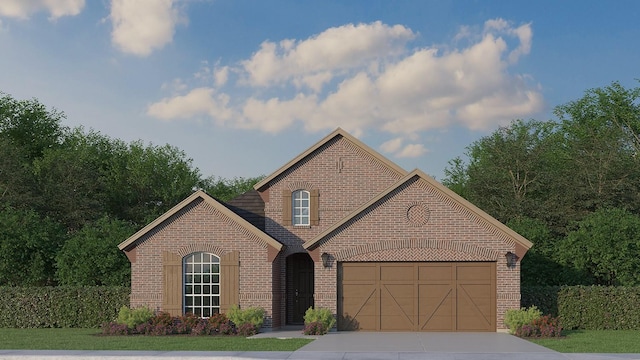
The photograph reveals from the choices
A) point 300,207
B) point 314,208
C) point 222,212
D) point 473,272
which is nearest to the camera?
point 473,272

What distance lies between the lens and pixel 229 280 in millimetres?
28438

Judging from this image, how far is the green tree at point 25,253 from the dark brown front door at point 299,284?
1004 centimetres

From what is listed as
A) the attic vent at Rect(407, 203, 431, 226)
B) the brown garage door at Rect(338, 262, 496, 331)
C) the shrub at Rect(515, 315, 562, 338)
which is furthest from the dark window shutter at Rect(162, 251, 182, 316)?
the shrub at Rect(515, 315, 562, 338)

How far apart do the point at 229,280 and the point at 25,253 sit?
10.4 meters

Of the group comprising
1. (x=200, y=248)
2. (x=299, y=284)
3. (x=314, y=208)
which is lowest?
(x=299, y=284)

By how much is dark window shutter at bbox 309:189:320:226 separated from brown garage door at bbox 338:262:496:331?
3098 millimetres

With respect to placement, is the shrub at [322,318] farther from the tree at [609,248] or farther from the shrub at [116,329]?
the tree at [609,248]

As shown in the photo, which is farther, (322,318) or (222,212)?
(222,212)

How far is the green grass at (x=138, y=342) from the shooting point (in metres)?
22.0

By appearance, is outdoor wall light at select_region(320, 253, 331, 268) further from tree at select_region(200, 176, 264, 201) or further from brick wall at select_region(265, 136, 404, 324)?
tree at select_region(200, 176, 264, 201)

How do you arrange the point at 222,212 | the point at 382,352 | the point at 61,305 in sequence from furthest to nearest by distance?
the point at 61,305
the point at 222,212
the point at 382,352

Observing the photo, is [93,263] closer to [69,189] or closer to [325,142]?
[325,142]

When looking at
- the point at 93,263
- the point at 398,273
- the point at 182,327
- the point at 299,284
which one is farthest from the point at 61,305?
the point at 398,273

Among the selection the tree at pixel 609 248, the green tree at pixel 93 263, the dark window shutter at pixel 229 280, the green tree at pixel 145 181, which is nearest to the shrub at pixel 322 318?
the dark window shutter at pixel 229 280
